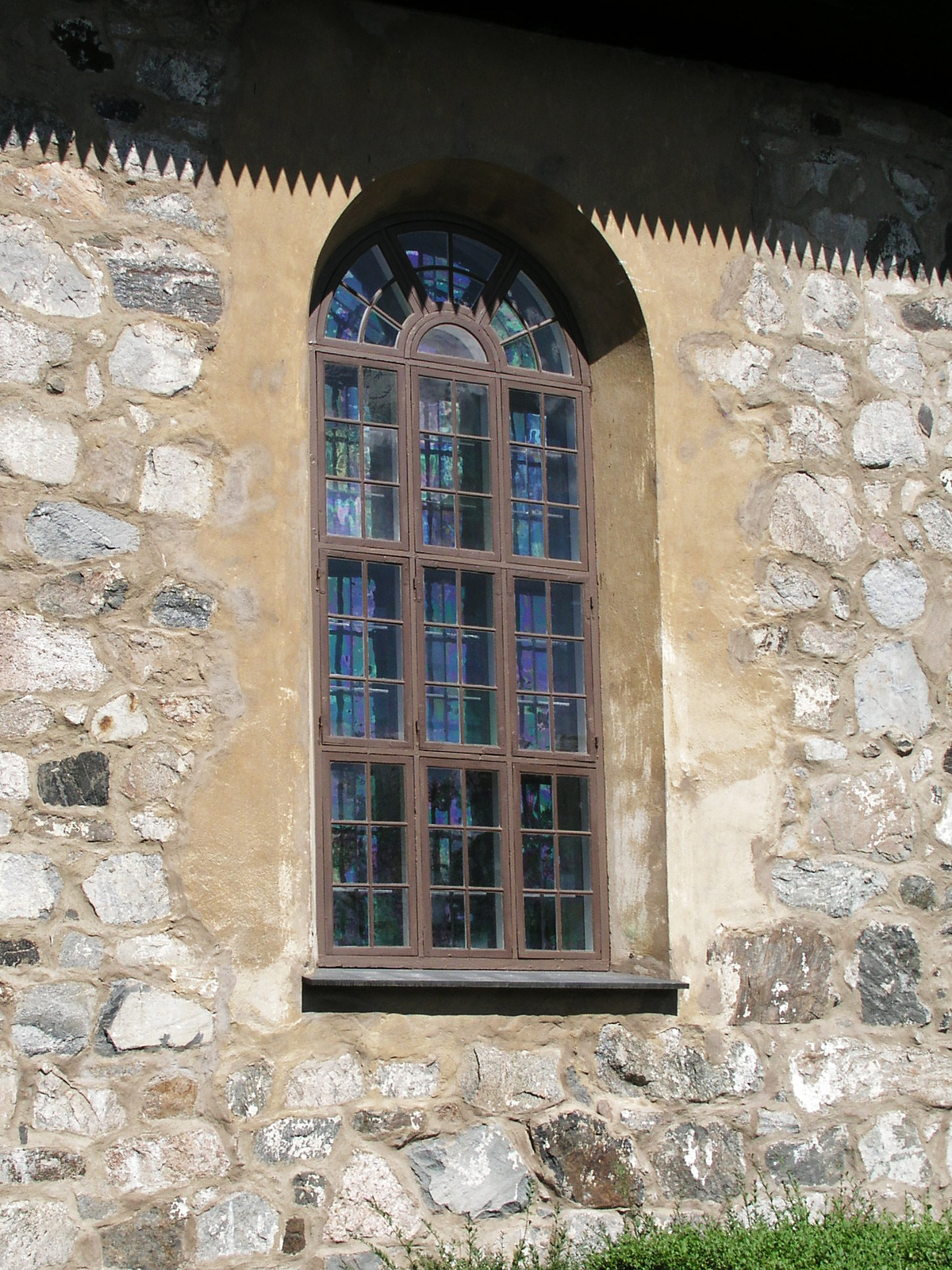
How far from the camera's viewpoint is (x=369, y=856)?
691 centimetres

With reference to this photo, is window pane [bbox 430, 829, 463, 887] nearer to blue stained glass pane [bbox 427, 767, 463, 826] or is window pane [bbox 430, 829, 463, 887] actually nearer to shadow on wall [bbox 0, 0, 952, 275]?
blue stained glass pane [bbox 427, 767, 463, 826]

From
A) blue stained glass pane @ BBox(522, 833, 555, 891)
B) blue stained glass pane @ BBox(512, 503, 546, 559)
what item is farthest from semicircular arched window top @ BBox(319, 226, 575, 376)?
blue stained glass pane @ BBox(522, 833, 555, 891)

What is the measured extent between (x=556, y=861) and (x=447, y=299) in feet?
7.90

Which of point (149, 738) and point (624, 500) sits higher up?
point (624, 500)

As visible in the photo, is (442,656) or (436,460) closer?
(442,656)

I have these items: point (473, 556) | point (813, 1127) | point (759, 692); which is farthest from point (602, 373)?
point (813, 1127)

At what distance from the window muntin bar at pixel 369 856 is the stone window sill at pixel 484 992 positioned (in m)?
0.17

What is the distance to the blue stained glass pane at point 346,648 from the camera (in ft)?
23.1

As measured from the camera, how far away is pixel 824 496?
301 inches

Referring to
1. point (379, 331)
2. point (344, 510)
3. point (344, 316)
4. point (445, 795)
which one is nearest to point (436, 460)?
point (344, 510)

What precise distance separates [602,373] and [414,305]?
34.3 inches

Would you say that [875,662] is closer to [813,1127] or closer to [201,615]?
[813,1127]

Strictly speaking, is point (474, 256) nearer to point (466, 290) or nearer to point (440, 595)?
point (466, 290)

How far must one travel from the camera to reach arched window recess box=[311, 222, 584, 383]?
7434 millimetres
